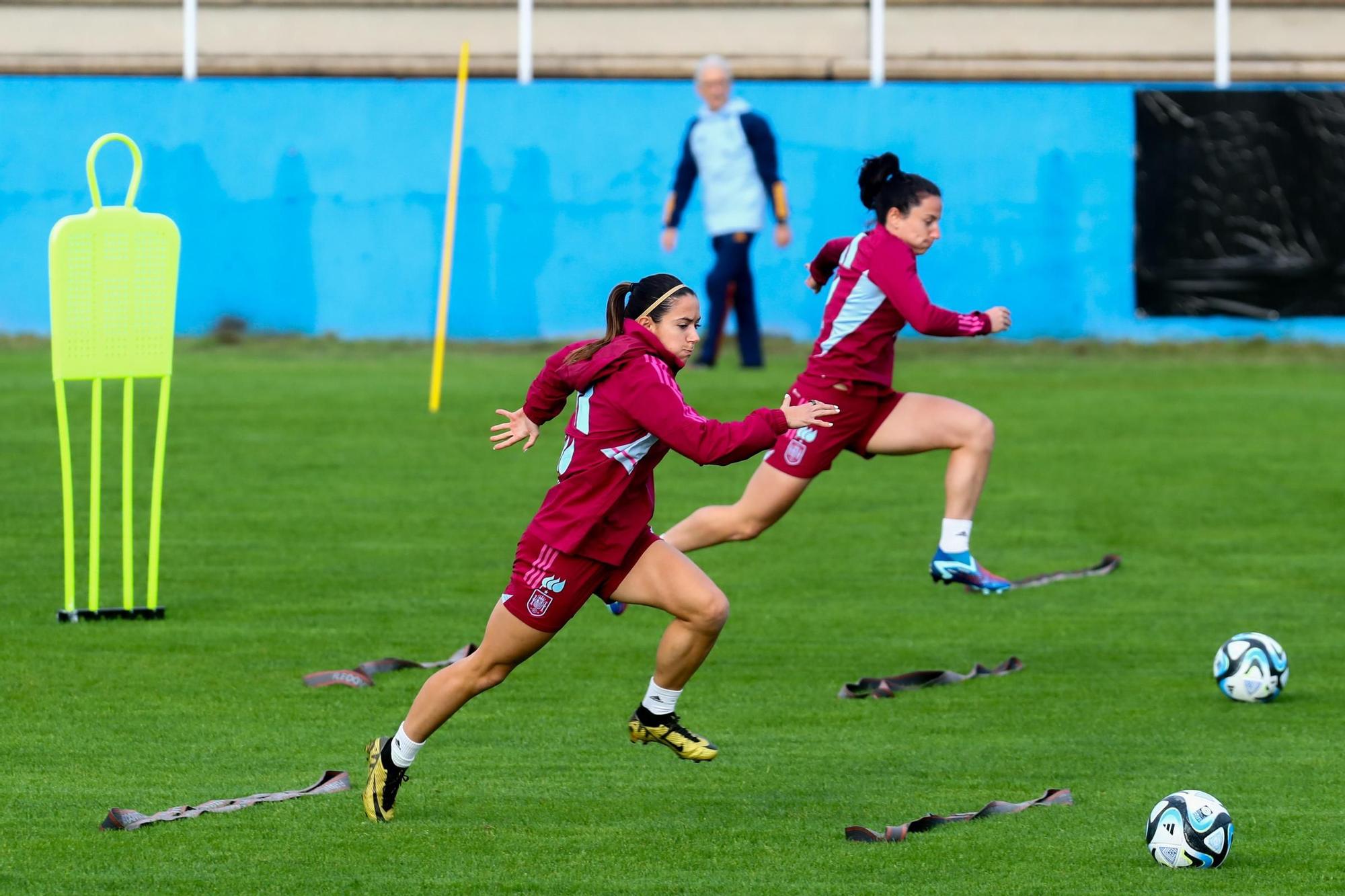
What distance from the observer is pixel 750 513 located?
31.3 ft

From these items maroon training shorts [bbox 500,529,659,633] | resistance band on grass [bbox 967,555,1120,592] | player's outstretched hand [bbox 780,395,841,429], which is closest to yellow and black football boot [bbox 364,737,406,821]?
maroon training shorts [bbox 500,529,659,633]

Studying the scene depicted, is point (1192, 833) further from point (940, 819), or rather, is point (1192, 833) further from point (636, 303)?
point (636, 303)

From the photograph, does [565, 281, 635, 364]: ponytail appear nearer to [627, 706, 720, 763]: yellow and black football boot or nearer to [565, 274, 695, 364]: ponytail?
[565, 274, 695, 364]: ponytail

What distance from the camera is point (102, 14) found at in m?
23.6

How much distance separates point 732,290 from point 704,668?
9.91 metres

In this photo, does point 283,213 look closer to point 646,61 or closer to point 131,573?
point 646,61

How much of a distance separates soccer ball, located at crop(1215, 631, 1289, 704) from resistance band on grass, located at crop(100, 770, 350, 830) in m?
3.68

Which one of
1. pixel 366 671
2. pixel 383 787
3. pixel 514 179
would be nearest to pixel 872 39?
pixel 514 179

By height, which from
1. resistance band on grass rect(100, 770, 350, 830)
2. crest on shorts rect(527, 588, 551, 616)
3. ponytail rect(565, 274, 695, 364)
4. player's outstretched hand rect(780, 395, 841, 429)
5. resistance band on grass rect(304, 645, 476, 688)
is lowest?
resistance band on grass rect(304, 645, 476, 688)

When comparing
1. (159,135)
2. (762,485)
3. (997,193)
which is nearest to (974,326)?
(762,485)

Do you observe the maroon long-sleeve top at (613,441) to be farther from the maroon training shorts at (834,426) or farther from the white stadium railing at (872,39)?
the white stadium railing at (872,39)

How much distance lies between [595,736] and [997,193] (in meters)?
15.6

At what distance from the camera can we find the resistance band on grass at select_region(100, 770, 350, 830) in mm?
6215

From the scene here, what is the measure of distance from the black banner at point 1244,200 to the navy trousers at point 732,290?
18.3ft
